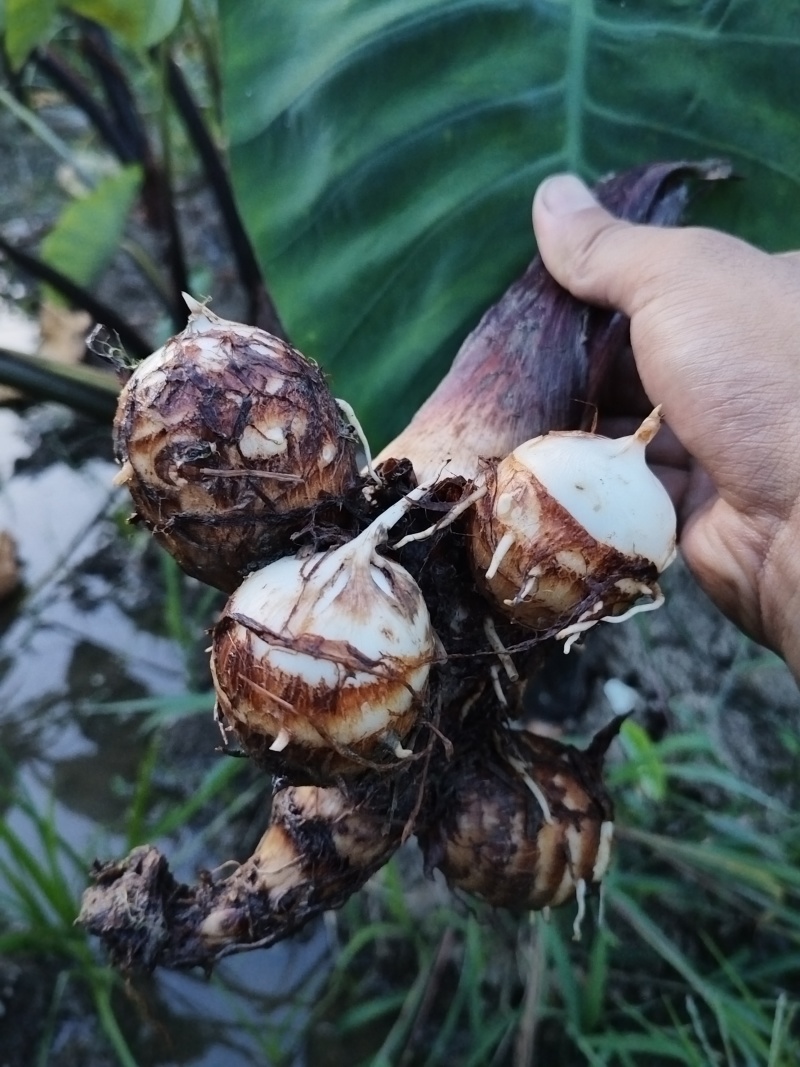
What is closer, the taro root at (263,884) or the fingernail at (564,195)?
the taro root at (263,884)

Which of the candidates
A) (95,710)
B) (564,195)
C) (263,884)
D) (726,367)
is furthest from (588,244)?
(95,710)

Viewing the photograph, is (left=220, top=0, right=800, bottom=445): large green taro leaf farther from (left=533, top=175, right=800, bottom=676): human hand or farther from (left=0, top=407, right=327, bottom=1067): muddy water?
(left=0, top=407, right=327, bottom=1067): muddy water

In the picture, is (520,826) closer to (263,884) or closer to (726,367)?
(263,884)

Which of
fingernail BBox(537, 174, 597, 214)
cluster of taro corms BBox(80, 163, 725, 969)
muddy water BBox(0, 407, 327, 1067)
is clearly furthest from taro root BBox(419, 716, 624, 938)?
fingernail BBox(537, 174, 597, 214)

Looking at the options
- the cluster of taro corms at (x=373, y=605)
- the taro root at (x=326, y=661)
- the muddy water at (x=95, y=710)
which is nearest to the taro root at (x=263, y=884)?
the cluster of taro corms at (x=373, y=605)

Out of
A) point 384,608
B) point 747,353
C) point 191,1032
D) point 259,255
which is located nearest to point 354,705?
point 384,608

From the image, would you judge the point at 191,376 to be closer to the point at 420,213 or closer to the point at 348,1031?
the point at 420,213

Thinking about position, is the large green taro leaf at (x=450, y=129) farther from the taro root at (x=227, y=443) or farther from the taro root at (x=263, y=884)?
the taro root at (x=263, y=884)
